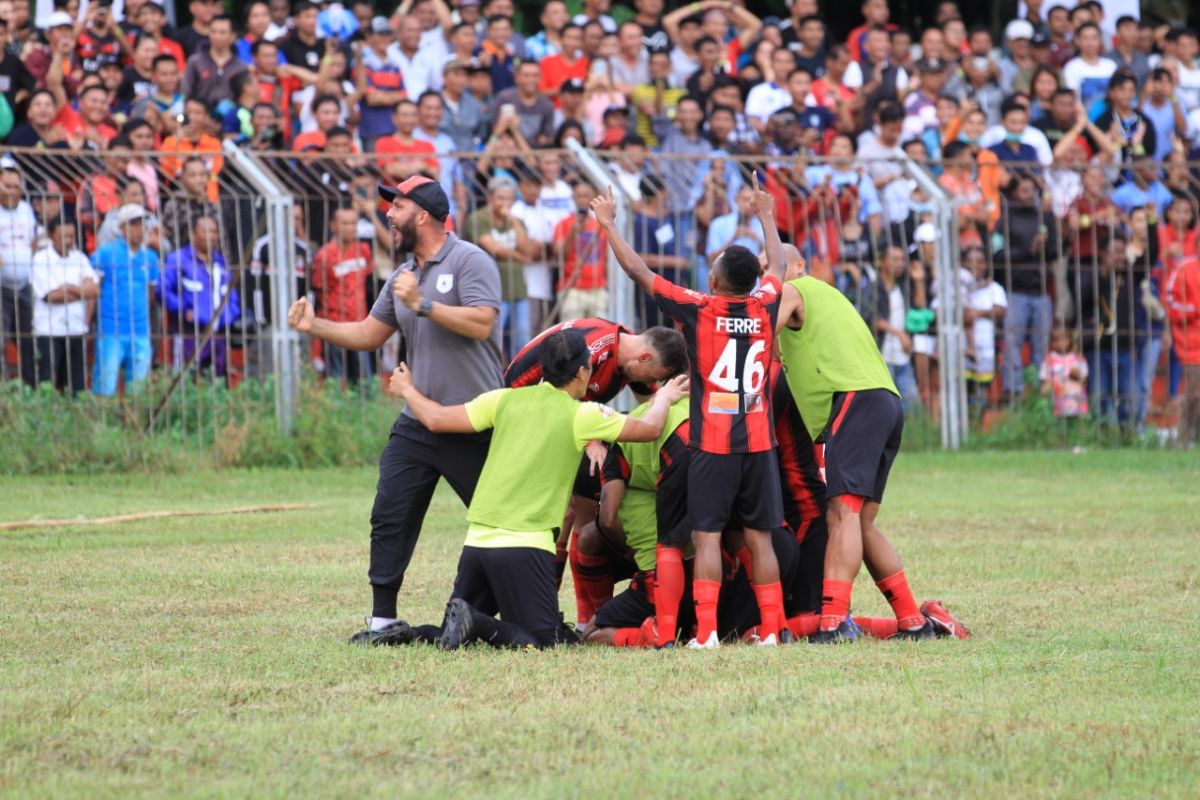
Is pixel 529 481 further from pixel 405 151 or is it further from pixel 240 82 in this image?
pixel 240 82

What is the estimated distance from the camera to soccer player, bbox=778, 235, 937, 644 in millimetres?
7766

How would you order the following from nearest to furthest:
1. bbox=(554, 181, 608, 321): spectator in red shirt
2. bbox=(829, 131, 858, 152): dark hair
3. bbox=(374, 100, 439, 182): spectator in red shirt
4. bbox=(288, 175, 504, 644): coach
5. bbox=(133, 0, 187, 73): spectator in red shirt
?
bbox=(288, 175, 504, 644): coach < bbox=(374, 100, 439, 182): spectator in red shirt < bbox=(554, 181, 608, 321): spectator in red shirt < bbox=(829, 131, 858, 152): dark hair < bbox=(133, 0, 187, 73): spectator in red shirt

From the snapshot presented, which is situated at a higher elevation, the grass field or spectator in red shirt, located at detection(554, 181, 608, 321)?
spectator in red shirt, located at detection(554, 181, 608, 321)

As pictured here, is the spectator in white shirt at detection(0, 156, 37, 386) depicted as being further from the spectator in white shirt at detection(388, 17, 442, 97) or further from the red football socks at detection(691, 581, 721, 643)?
the red football socks at detection(691, 581, 721, 643)

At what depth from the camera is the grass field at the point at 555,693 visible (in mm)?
5141

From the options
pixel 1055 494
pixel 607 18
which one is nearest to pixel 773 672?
pixel 1055 494

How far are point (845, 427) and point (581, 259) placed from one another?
23.4 ft

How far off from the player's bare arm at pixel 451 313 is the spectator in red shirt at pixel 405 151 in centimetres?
682

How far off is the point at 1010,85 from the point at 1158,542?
977cm

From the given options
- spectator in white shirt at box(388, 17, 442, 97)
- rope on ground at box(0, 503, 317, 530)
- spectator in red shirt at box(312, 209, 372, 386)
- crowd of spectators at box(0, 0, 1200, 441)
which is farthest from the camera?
spectator in white shirt at box(388, 17, 442, 97)

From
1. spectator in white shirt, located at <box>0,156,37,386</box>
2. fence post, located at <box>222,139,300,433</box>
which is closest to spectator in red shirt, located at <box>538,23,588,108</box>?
fence post, located at <box>222,139,300,433</box>

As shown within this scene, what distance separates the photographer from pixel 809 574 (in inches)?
323

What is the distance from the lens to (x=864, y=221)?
1563cm

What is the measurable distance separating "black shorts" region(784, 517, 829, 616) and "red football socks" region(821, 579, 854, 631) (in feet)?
1.28
